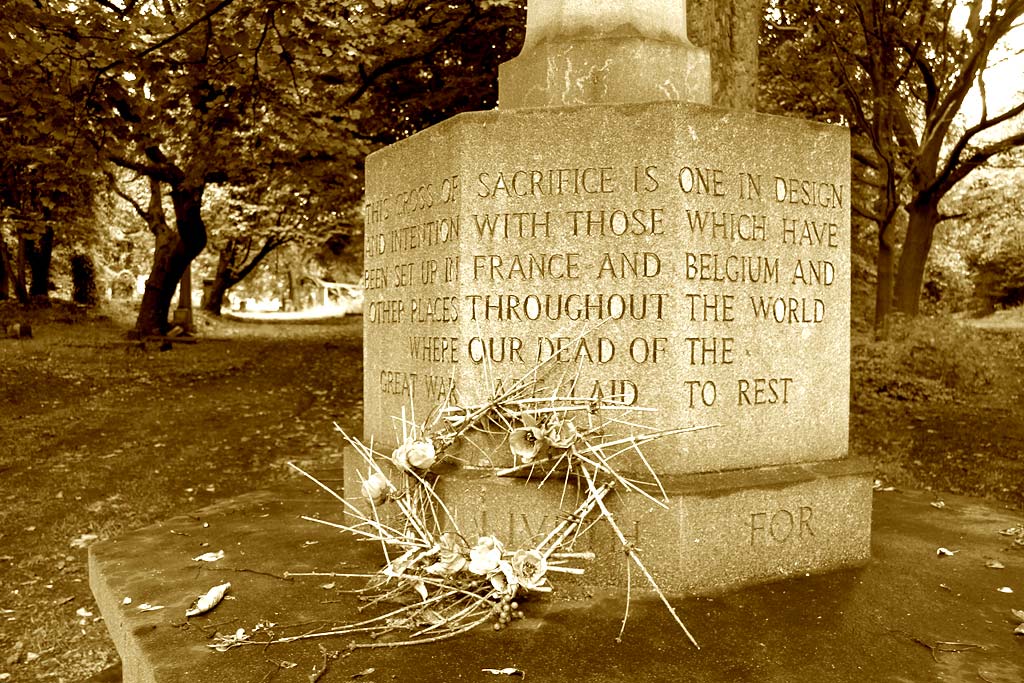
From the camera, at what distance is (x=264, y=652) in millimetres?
2938

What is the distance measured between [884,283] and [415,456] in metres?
13.9

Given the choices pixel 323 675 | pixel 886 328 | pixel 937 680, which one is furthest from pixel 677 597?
pixel 886 328

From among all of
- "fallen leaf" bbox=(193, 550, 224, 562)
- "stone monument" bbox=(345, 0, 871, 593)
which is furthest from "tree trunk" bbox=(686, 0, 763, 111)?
"fallen leaf" bbox=(193, 550, 224, 562)

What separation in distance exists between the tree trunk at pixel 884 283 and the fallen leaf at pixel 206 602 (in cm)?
1325

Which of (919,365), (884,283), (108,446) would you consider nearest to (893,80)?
(884,283)

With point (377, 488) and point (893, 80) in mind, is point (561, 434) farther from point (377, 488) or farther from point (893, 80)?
point (893, 80)

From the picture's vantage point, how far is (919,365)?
1335 centimetres

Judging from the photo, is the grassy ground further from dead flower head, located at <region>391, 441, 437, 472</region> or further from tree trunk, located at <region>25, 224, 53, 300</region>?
tree trunk, located at <region>25, 224, 53, 300</region>

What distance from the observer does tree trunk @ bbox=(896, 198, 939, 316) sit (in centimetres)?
1564

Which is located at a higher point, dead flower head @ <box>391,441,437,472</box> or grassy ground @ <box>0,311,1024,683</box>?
dead flower head @ <box>391,441,437,472</box>

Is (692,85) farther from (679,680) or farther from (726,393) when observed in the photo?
(679,680)

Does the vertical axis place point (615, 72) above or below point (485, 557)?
above

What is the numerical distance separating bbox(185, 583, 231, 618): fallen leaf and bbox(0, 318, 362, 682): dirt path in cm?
186

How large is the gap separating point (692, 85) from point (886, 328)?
462 inches
